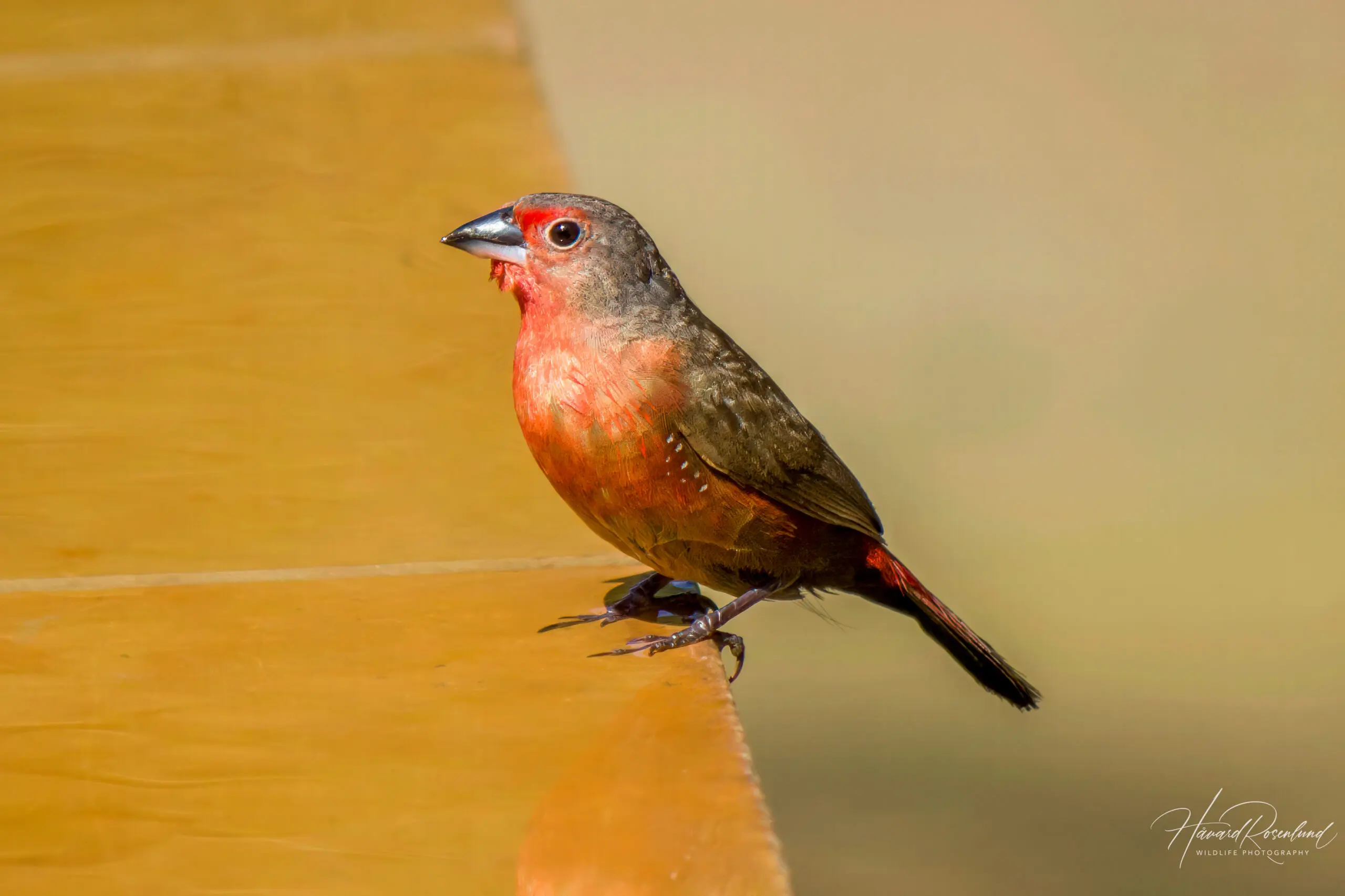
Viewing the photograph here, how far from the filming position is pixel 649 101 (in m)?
8.87

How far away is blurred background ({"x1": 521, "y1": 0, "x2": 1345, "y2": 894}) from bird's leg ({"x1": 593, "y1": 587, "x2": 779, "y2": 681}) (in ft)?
5.42

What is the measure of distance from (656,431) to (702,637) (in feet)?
1.32

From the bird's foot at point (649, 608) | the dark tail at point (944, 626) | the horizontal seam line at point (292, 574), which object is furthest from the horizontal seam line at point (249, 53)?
the dark tail at point (944, 626)

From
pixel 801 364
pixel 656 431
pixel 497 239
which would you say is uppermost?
pixel 497 239

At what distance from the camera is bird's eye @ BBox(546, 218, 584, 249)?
2863 mm

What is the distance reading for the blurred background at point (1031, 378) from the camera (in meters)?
4.79

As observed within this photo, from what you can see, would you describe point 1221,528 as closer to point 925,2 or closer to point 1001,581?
point 1001,581

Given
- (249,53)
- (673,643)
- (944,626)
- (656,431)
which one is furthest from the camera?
(249,53)

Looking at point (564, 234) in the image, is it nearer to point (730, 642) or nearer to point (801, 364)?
point (730, 642)

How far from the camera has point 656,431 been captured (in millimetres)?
2688

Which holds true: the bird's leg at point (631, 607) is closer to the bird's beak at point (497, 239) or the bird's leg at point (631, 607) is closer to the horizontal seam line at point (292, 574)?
the horizontal seam line at point (292, 574)

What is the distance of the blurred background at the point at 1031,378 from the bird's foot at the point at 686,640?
1665 millimetres

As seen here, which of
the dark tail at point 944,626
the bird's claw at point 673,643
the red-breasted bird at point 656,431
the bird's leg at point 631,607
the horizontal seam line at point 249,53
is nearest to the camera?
the red-breasted bird at point 656,431

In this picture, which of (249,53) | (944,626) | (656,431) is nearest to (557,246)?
(656,431)
